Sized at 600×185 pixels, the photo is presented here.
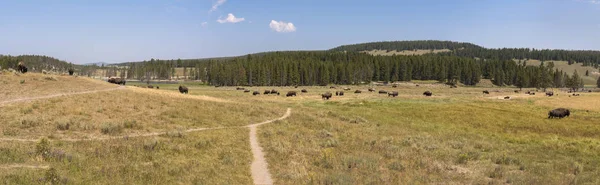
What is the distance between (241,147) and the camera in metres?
20.5

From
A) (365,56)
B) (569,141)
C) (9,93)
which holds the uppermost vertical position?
(365,56)

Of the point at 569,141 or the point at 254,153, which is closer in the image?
the point at 254,153

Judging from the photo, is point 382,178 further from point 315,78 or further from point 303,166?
point 315,78

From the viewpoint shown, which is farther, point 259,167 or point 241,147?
point 241,147

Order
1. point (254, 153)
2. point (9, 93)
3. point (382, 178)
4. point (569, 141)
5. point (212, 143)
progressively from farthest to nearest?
point (9, 93) < point (569, 141) < point (212, 143) < point (254, 153) < point (382, 178)

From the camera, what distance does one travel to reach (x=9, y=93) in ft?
98.6

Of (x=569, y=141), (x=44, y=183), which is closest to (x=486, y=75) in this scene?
(x=569, y=141)

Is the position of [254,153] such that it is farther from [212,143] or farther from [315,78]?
[315,78]

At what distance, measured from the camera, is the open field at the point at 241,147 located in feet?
46.7

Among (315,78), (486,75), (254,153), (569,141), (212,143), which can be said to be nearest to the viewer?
(254,153)

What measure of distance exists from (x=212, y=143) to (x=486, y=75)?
19074 centimetres

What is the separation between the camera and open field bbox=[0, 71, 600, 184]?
14.2m

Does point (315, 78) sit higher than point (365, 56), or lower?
lower

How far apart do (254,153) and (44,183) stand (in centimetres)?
960
